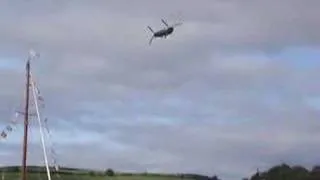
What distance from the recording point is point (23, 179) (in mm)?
120812

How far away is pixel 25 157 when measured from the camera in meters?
123

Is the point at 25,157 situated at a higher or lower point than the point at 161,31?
lower

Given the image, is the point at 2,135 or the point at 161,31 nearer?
the point at 161,31

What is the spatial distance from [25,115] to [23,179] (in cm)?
740

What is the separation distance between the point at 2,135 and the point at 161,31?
27596 millimetres

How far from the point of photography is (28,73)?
412 ft

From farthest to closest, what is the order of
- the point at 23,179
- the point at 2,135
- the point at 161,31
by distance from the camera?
the point at 2,135, the point at 23,179, the point at 161,31

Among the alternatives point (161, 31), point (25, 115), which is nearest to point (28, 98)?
point (25, 115)

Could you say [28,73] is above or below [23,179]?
above

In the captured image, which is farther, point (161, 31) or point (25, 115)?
point (25, 115)

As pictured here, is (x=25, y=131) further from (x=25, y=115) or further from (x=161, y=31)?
(x=161, y=31)

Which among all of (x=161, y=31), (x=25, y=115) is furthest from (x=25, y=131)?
(x=161, y=31)

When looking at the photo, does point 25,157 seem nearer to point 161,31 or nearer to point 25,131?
point 25,131

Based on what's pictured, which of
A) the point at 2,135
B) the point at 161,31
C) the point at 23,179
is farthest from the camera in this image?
the point at 2,135
